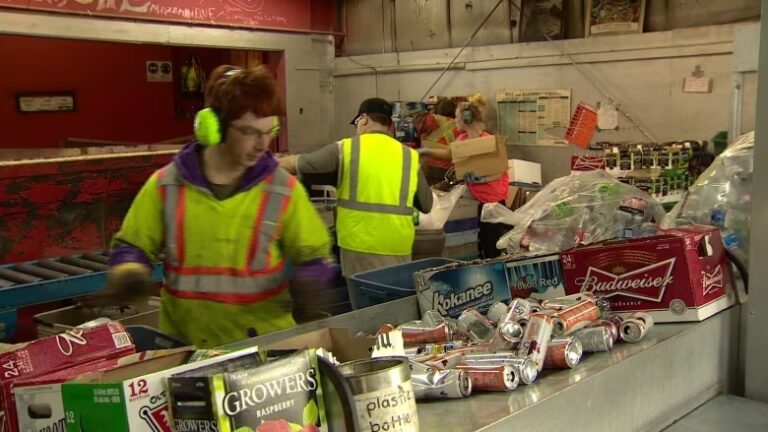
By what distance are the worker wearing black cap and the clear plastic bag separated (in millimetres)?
1104

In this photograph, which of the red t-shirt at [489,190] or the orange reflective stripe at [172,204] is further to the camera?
the red t-shirt at [489,190]

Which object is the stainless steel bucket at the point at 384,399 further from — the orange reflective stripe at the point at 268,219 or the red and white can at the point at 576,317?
the orange reflective stripe at the point at 268,219

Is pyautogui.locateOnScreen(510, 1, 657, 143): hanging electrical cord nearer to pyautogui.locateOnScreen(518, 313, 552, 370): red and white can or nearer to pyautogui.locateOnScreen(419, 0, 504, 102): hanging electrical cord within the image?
pyautogui.locateOnScreen(419, 0, 504, 102): hanging electrical cord

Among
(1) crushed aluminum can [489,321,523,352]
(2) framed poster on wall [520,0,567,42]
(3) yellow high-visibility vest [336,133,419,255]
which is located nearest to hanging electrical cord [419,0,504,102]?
(2) framed poster on wall [520,0,567,42]

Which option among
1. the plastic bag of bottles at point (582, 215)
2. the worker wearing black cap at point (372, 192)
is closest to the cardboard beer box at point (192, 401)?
the plastic bag of bottles at point (582, 215)

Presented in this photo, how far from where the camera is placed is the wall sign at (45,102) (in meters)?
8.24

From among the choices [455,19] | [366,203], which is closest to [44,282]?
[366,203]

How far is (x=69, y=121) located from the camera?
8.79m

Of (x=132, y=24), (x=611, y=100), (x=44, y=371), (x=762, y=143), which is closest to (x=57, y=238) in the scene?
(x=132, y=24)

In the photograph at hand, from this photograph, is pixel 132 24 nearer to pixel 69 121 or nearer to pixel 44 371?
pixel 69 121

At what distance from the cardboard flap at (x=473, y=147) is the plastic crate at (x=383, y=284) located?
2866mm

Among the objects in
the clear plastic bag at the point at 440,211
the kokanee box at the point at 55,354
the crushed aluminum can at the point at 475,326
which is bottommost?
the clear plastic bag at the point at 440,211

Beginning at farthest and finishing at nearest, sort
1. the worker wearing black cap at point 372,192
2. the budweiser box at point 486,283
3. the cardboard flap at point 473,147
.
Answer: the cardboard flap at point 473,147 → the worker wearing black cap at point 372,192 → the budweiser box at point 486,283

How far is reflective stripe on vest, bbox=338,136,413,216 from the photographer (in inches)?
145
